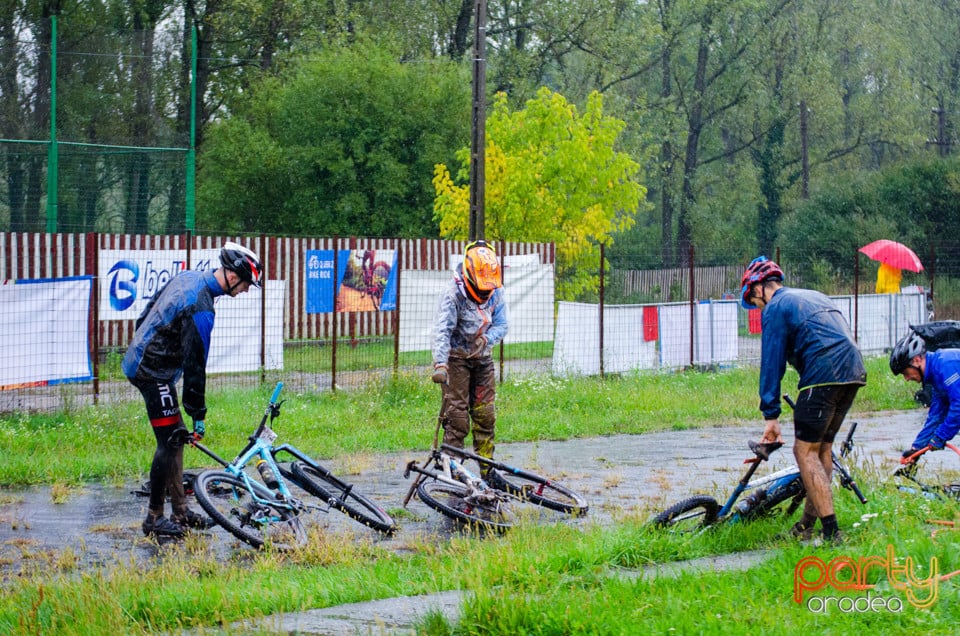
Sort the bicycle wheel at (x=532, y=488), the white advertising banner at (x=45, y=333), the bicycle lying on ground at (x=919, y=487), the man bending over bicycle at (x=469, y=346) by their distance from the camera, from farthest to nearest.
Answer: the white advertising banner at (x=45, y=333)
the man bending over bicycle at (x=469, y=346)
the bicycle wheel at (x=532, y=488)
the bicycle lying on ground at (x=919, y=487)

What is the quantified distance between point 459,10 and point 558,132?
61.2 feet

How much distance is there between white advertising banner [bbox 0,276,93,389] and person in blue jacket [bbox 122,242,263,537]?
5025 millimetres

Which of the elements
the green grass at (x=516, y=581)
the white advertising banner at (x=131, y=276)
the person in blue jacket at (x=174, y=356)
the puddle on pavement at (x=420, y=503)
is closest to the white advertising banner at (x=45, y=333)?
the white advertising banner at (x=131, y=276)

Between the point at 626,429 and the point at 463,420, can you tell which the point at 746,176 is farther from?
the point at 463,420

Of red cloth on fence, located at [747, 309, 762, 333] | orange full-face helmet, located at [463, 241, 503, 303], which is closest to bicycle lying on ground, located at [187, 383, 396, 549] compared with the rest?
orange full-face helmet, located at [463, 241, 503, 303]

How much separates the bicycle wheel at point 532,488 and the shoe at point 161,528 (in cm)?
227

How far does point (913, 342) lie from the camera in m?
7.70

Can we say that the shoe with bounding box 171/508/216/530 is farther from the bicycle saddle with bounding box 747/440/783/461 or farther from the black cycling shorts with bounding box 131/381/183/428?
the bicycle saddle with bounding box 747/440/783/461

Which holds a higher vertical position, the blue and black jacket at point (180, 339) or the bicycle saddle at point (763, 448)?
the blue and black jacket at point (180, 339)

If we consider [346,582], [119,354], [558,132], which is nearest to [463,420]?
[346,582]

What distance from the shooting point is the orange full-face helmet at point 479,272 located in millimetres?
8945

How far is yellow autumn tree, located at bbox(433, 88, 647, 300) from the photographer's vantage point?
78.2ft

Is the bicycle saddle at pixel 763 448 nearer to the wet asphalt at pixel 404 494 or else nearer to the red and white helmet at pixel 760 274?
the red and white helmet at pixel 760 274

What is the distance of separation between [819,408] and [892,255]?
17.2 m
